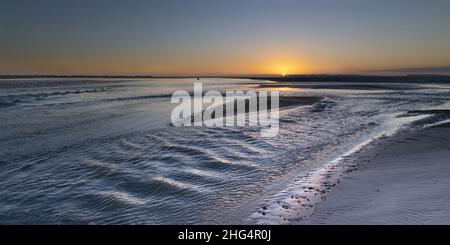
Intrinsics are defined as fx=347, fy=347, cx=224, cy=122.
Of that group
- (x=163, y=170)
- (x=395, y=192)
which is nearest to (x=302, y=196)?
(x=395, y=192)

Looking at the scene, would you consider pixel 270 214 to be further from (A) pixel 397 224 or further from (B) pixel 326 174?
(B) pixel 326 174

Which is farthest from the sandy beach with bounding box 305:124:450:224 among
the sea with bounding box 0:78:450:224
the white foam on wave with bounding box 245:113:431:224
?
the sea with bounding box 0:78:450:224

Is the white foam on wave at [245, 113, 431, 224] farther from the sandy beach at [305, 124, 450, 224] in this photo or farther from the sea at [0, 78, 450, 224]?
the sandy beach at [305, 124, 450, 224]

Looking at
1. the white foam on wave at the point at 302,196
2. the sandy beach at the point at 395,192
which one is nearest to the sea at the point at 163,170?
the white foam on wave at the point at 302,196

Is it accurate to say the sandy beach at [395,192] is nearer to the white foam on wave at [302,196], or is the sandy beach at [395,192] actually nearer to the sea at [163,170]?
the white foam on wave at [302,196]

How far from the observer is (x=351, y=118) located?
762 inches

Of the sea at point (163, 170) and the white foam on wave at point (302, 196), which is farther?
the sea at point (163, 170)

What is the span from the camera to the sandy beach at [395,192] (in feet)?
Answer: 18.3

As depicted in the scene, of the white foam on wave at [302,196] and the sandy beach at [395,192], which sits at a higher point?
the sandy beach at [395,192]

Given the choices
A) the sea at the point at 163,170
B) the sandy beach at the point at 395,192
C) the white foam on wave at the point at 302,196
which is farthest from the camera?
the sea at the point at 163,170

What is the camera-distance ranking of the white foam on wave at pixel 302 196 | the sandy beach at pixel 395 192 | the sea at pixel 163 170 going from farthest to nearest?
the sea at pixel 163 170 < the white foam on wave at pixel 302 196 < the sandy beach at pixel 395 192

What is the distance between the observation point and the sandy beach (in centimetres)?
558

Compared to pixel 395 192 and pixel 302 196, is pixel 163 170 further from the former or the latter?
pixel 395 192
